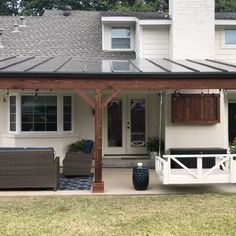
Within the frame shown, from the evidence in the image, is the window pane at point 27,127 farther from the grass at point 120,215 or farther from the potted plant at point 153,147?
the grass at point 120,215

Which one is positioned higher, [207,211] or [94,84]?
[94,84]

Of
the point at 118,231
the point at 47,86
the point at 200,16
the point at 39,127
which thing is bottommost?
the point at 118,231

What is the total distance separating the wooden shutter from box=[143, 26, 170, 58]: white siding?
8.40 feet

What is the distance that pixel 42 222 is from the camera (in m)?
7.55

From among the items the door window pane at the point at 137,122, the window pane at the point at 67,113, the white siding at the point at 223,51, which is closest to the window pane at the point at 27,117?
the window pane at the point at 67,113

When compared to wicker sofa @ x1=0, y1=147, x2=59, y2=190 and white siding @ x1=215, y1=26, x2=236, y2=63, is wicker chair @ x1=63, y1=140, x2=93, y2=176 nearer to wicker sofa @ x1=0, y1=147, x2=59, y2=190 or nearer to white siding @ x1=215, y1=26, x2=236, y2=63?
wicker sofa @ x1=0, y1=147, x2=59, y2=190

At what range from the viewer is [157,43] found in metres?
16.1

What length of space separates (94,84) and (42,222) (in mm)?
3801

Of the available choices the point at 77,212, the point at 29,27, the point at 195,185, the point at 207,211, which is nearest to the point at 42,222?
the point at 77,212

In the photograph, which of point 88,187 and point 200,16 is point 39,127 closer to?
point 88,187

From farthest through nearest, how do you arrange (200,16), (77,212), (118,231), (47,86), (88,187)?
(200,16)
(88,187)
(47,86)
(77,212)
(118,231)

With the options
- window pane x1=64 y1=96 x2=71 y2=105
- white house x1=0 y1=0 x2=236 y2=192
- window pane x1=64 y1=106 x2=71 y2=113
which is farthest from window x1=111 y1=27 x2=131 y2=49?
window pane x1=64 y1=106 x2=71 y2=113

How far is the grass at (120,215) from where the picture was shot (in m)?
7.04

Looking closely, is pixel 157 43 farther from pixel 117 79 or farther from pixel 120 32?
pixel 117 79
